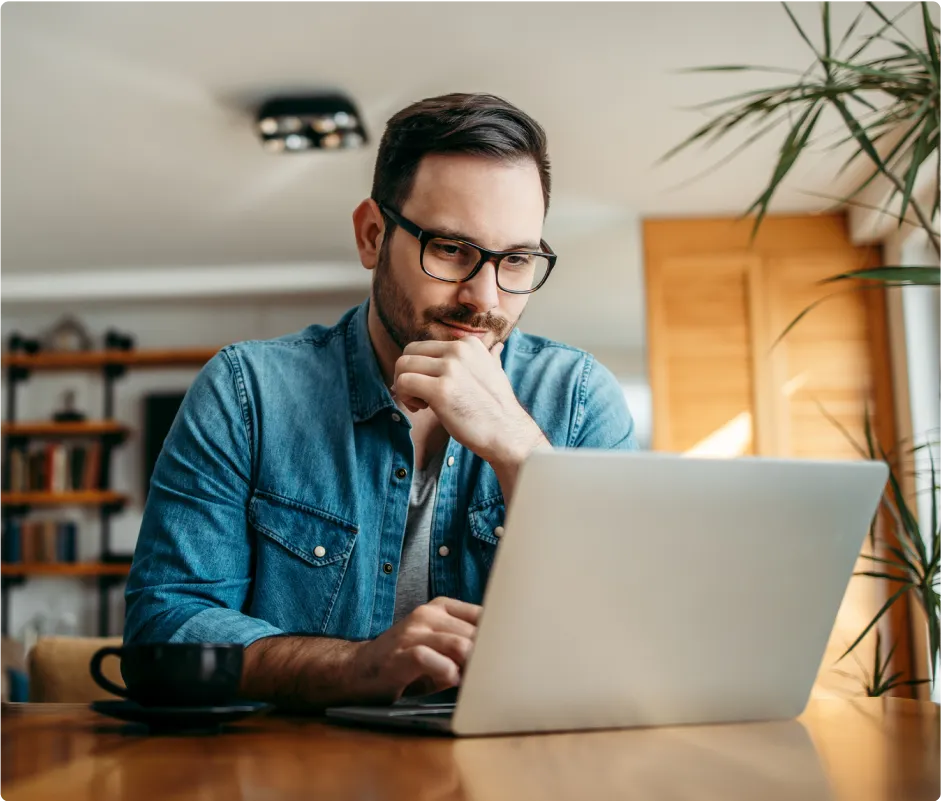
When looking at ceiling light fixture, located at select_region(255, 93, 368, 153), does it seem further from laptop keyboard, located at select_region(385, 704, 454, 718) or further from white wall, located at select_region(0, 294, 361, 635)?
laptop keyboard, located at select_region(385, 704, 454, 718)

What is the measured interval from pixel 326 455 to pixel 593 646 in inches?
25.4

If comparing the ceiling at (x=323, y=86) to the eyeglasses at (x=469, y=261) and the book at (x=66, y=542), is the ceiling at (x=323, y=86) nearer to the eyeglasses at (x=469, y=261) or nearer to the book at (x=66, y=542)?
the eyeglasses at (x=469, y=261)

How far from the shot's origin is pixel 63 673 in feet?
5.02

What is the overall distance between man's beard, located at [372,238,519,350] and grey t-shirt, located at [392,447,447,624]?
19cm

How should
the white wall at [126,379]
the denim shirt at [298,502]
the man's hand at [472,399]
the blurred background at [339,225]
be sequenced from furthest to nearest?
the white wall at [126,379]
the blurred background at [339,225]
the denim shirt at [298,502]
the man's hand at [472,399]

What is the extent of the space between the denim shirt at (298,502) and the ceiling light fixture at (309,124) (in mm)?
2336

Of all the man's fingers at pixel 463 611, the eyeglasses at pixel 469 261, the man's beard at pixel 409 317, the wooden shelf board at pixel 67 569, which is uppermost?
the eyeglasses at pixel 469 261

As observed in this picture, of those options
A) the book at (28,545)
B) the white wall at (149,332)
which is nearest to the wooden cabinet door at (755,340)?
the white wall at (149,332)

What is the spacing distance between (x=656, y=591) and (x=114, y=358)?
243 inches

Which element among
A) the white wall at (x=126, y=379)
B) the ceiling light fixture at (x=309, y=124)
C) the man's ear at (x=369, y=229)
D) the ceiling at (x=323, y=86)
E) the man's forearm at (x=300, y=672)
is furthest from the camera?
the white wall at (x=126, y=379)

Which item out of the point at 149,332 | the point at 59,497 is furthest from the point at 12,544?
the point at 149,332

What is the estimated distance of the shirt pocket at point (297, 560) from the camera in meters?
1.23

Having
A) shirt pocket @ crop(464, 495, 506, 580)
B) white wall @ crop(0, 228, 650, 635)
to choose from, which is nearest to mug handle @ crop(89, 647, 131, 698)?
shirt pocket @ crop(464, 495, 506, 580)

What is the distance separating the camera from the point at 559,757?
2.14 ft
